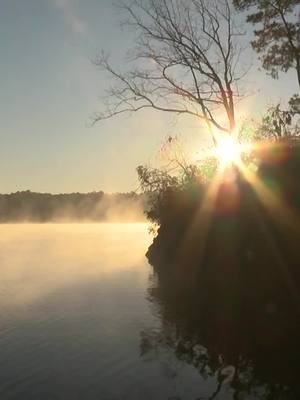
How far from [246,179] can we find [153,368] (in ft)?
51.0

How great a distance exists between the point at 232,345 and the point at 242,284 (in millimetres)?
6417

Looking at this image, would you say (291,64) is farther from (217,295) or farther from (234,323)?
(234,323)

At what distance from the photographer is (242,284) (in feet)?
80.8

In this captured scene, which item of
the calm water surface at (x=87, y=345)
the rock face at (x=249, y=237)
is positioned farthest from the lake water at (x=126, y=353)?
the rock face at (x=249, y=237)

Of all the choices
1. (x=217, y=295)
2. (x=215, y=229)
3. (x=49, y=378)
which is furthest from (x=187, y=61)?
(x=49, y=378)

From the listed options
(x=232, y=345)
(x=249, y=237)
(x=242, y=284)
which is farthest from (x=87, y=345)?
(x=249, y=237)

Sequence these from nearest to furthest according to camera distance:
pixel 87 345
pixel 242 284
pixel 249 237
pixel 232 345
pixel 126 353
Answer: pixel 126 353 → pixel 232 345 → pixel 87 345 → pixel 242 284 → pixel 249 237

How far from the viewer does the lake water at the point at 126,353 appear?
47.4 feet

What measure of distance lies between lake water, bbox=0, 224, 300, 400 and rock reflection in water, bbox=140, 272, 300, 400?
0.03 m

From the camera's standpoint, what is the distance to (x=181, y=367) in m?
16.5

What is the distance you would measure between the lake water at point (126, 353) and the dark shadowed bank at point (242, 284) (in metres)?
0.08

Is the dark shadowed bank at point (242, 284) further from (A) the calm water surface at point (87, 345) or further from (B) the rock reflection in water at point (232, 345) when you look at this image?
(A) the calm water surface at point (87, 345)

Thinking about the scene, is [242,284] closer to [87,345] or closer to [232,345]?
[232,345]

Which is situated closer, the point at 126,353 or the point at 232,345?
the point at 126,353
